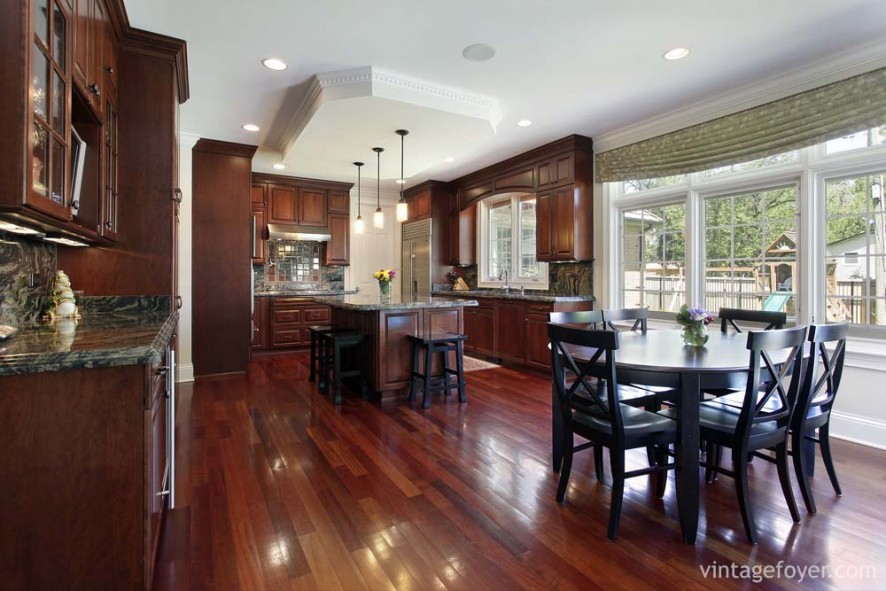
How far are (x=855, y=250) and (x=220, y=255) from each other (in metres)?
5.57

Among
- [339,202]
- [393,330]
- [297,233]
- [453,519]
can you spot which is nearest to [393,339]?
[393,330]

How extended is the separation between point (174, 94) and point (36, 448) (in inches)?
96.5

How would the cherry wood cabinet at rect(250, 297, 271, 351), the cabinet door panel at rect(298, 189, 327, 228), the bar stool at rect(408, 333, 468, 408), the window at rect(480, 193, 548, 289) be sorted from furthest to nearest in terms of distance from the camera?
1. the cabinet door panel at rect(298, 189, 327, 228)
2. the cherry wood cabinet at rect(250, 297, 271, 351)
3. the window at rect(480, 193, 548, 289)
4. the bar stool at rect(408, 333, 468, 408)

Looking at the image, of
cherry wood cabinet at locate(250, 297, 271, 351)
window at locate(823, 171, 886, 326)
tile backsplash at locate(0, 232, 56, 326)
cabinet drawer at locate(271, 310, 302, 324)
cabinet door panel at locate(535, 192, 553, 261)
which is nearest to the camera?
tile backsplash at locate(0, 232, 56, 326)

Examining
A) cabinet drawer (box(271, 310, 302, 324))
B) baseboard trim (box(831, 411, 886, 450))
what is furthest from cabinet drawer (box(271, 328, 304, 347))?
baseboard trim (box(831, 411, 886, 450))

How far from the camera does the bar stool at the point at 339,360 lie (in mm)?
3973

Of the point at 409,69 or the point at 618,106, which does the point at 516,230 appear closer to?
the point at 618,106

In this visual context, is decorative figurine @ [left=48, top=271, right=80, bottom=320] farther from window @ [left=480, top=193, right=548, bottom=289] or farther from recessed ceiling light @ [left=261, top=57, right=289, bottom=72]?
window @ [left=480, top=193, right=548, bottom=289]

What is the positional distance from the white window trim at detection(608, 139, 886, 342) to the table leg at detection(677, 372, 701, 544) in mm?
2092

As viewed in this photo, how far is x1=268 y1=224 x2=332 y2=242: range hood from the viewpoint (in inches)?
253

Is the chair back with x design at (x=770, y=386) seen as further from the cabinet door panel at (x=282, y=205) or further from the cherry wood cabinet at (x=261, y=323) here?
the cabinet door panel at (x=282, y=205)

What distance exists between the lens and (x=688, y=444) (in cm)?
196

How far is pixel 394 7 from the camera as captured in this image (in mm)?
2555

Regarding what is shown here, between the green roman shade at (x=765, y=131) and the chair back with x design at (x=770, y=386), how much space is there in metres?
2.06
